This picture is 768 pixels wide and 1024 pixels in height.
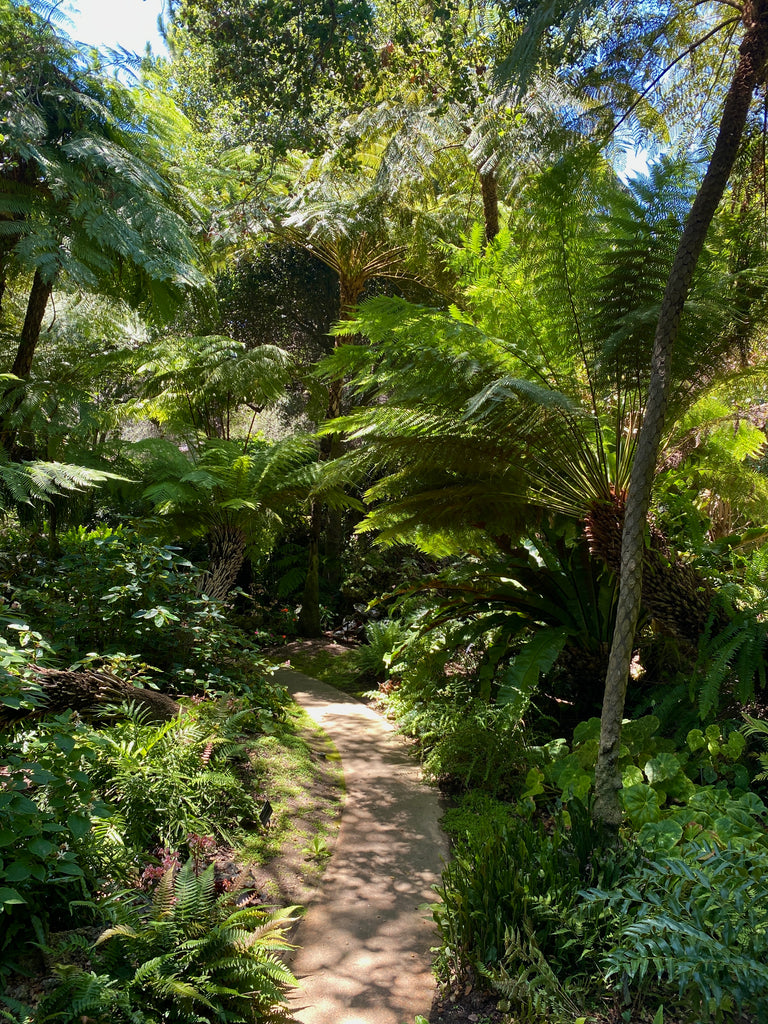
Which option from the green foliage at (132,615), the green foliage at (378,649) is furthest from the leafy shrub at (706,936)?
the green foliage at (378,649)

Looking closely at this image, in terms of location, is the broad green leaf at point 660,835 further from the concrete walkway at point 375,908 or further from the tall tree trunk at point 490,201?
the tall tree trunk at point 490,201

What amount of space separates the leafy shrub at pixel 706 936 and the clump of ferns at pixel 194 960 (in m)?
1.10

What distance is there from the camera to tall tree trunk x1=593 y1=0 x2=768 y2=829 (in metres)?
2.56

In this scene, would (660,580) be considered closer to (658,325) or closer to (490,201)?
(658,325)

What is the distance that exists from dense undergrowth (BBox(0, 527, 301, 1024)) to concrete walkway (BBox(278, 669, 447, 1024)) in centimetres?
16

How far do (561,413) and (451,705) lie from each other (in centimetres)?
225

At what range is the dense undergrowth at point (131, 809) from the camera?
2.02m

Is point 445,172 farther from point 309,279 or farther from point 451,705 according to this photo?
point 451,705

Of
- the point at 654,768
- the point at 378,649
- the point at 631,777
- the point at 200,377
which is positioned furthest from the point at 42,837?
the point at 200,377

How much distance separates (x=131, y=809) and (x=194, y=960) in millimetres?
852

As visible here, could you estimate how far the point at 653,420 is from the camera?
8.64 feet

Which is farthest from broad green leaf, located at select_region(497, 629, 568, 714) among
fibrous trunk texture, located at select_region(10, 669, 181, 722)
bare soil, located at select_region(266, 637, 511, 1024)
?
fibrous trunk texture, located at select_region(10, 669, 181, 722)

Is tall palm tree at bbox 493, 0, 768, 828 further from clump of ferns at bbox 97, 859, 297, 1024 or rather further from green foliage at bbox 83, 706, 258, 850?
green foliage at bbox 83, 706, 258, 850

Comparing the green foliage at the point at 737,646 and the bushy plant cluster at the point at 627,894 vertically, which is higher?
the green foliage at the point at 737,646
